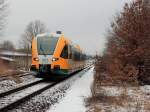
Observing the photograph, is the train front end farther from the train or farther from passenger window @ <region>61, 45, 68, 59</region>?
passenger window @ <region>61, 45, 68, 59</region>

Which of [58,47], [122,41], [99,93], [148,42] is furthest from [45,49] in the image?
[99,93]

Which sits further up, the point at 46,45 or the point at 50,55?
the point at 46,45

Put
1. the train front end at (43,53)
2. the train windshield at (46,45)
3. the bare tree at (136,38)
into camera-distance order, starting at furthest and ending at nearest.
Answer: the train windshield at (46,45) < the train front end at (43,53) < the bare tree at (136,38)

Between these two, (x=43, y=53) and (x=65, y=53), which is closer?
(x=43, y=53)

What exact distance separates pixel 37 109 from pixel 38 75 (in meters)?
14.9

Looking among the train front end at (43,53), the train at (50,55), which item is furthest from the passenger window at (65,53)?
the train front end at (43,53)

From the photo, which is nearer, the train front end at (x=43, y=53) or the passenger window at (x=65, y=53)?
the train front end at (x=43, y=53)

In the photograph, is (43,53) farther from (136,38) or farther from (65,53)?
(136,38)

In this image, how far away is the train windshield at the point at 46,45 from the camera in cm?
2636

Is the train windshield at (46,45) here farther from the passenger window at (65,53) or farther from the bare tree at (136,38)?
the bare tree at (136,38)

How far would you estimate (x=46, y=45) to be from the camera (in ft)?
87.5

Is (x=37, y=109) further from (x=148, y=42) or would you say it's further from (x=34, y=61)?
(x=34, y=61)

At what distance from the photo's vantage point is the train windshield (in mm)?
26359

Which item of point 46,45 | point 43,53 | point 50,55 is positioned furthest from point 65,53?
point 43,53
